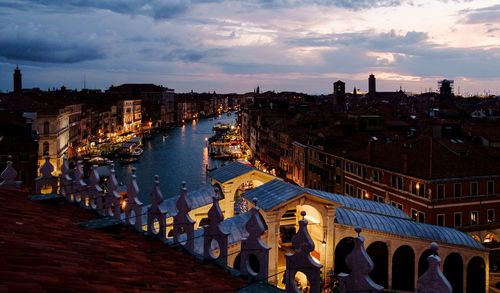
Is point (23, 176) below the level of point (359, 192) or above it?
above

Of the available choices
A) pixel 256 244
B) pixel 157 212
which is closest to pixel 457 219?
pixel 157 212

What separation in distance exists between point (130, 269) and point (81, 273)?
731 mm

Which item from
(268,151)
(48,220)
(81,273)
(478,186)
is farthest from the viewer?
(268,151)

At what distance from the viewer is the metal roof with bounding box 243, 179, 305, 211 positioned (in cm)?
1158

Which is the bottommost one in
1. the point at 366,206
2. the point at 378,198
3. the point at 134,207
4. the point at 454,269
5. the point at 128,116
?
the point at 454,269

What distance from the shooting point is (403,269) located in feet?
51.0

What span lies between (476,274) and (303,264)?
553 inches

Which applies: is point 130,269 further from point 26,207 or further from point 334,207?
point 334,207

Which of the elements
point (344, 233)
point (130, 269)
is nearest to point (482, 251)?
point (344, 233)

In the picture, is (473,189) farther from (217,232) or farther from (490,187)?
(217,232)

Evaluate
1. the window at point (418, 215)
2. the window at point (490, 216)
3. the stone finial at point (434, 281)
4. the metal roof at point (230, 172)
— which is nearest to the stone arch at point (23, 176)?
the metal roof at point (230, 172)

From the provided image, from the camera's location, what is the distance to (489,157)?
24641 mm

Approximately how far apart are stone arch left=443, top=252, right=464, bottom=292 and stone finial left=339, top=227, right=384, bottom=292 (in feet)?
42.3

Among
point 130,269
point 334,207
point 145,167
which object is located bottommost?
point 145,167
